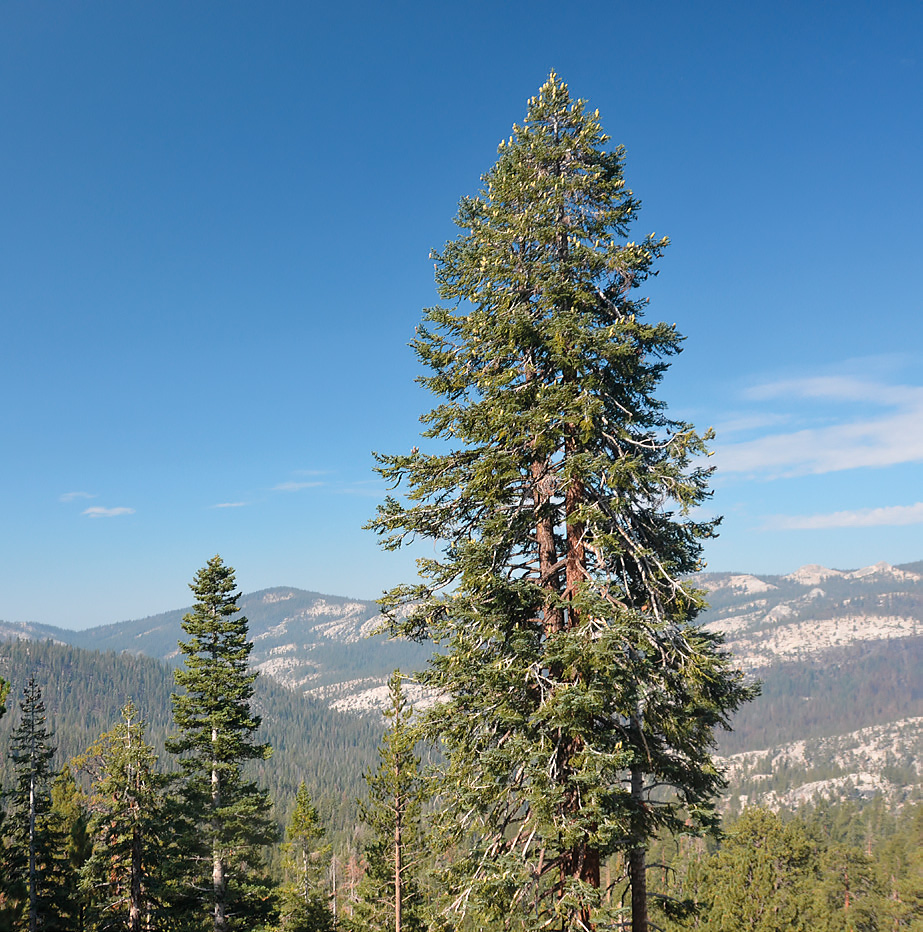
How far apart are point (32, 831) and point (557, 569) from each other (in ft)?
113

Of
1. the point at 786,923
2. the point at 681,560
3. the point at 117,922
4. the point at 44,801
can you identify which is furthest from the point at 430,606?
the point at 786,923

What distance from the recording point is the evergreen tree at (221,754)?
21.0 meters

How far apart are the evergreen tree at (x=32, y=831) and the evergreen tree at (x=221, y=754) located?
1306 cm

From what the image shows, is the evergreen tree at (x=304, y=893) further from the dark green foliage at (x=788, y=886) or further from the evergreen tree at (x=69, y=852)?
the dark green foliage at (x=788, y=886)

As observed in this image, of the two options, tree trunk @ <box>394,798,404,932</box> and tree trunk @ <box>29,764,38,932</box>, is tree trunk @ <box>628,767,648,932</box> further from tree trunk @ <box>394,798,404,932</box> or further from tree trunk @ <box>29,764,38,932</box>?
tree trunk @ <box>29,764,38,932</box>

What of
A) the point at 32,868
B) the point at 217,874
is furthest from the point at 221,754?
the point at 32,868

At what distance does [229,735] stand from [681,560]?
18.9 metres

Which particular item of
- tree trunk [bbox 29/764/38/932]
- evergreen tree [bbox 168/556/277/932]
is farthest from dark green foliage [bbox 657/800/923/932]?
tree trunk [bbox 29/764/38/932]

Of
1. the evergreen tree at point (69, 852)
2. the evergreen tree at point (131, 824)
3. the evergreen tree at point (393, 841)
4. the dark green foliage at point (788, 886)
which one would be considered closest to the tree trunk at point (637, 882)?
the evergreen tree at point (393, 841)

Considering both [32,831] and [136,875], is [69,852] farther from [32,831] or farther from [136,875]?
[136,875]

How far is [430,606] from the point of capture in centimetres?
1057

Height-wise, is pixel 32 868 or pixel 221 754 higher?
pixel 221 754

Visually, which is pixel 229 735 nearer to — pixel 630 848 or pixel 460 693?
pixel 460 693

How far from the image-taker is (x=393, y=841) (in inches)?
1051
